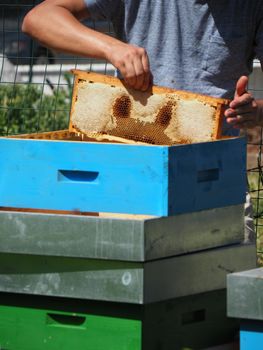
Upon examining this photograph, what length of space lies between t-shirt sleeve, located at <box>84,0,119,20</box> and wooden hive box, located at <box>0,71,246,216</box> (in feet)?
1.27

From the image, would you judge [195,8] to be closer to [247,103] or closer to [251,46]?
[251,46]

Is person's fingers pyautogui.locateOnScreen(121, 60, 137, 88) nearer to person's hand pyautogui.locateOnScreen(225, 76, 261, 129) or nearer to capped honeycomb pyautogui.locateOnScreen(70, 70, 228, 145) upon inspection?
capped honeycomb pyautogui.locateOnScreen(70, 70, 228, 145)

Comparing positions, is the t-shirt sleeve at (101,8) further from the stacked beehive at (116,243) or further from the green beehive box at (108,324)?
the green beehive box at (108,324)

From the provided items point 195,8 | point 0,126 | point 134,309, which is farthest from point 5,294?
point 0,126

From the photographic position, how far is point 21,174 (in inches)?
114

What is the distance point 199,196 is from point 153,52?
0.77 meters

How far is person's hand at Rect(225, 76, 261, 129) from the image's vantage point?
301cm

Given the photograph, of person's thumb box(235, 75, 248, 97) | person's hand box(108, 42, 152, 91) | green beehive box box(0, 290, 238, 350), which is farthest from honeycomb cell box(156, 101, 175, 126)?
green beehive box box(0, 290, 238, 350)

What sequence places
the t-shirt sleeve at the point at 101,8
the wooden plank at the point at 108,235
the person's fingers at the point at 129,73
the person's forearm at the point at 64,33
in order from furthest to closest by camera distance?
the t-shirt sleeve at the point at 101,8, the person's forearm at the point at 64,33, the person's fingers at the point at 129,73, the wooden plank at the point at 108,235

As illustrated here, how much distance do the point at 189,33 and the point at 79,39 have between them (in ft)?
1.59

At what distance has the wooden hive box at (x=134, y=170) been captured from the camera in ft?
8.95

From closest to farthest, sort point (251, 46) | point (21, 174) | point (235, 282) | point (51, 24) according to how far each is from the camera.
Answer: point (235, 282) < point (21, 174) < point (51, 24) < point (251, 46)

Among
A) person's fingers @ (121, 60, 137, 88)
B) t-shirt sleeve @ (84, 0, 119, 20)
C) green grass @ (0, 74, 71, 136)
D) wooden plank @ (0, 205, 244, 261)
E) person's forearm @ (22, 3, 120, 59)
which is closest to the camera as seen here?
wooden plank @ (0, 205, 244, 261)

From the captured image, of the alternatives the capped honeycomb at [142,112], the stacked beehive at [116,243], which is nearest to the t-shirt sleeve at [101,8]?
the capped honeycomb at [142,112]
